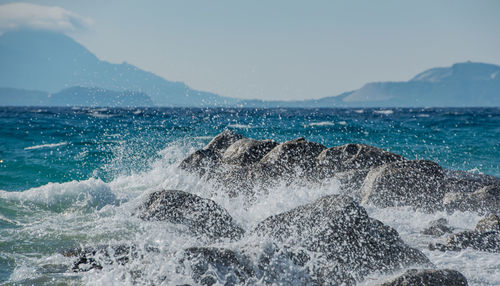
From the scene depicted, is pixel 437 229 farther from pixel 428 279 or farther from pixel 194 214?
pixel 194 214

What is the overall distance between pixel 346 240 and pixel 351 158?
5128 mm

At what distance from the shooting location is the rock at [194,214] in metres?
6.25

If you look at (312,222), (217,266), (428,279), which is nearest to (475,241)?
(428,279)

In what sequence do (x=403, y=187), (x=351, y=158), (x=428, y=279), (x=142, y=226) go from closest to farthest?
(x=428, y=279), (x=142, y=226), (x=403, y=187), (x=351, y=158)

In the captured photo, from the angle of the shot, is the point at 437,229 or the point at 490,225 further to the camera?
the point at 437,229

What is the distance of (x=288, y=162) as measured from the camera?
9328 mm

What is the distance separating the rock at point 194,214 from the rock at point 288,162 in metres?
2.52

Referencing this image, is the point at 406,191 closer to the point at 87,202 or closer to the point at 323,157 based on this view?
the point at 323,157

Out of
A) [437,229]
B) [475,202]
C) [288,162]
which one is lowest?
[437,229]

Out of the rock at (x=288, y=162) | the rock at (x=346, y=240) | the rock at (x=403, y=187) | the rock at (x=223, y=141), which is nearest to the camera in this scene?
the rock at (x=346, y=240)

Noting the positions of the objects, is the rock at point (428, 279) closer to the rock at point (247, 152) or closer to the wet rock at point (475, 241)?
the wet rock at point (475, 241)

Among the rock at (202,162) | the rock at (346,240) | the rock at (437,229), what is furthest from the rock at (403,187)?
the rock at (202,162)

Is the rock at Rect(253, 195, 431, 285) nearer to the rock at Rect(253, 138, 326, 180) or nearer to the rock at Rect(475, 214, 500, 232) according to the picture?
the rock at Rect(475, 214, 500, 232)

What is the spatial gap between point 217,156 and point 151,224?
4096 mm
